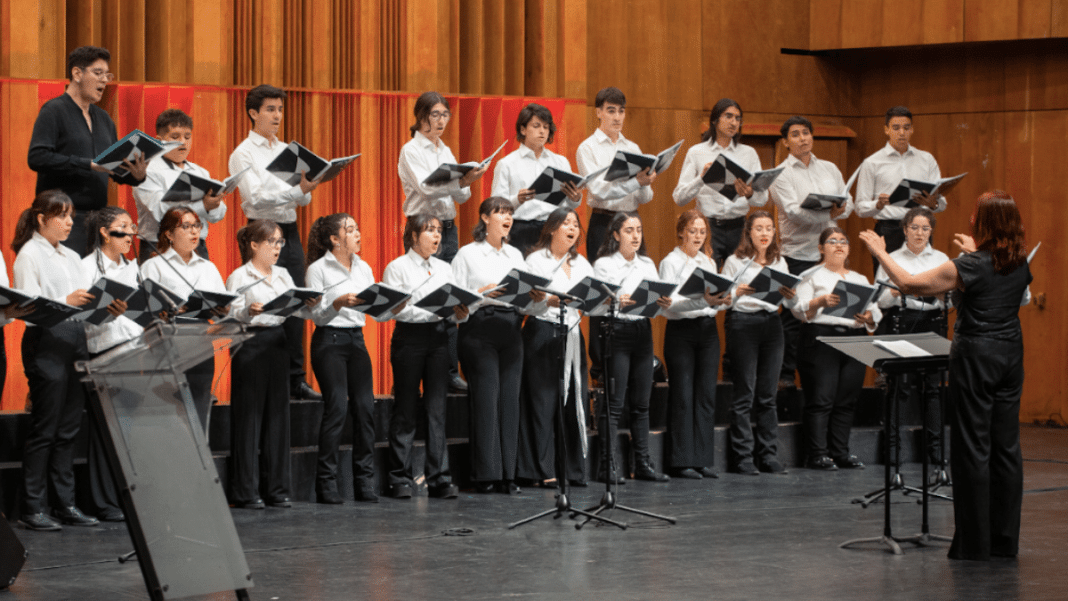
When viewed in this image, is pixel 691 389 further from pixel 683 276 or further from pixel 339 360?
pixel 339 360

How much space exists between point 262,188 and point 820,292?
321 centimetres

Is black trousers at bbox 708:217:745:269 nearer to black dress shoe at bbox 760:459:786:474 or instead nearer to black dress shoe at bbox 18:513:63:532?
black dress shoe at bbox 760:459:786:474

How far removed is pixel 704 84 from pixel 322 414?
4200 mm

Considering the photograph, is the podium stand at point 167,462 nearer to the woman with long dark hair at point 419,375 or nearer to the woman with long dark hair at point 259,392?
the woman with long dark hair at point 259,392

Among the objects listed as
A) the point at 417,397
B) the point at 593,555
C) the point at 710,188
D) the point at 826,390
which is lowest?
the point at 593,555

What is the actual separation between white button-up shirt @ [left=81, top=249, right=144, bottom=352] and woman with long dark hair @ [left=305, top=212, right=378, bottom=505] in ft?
2.77

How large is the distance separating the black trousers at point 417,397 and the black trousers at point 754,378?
182cm

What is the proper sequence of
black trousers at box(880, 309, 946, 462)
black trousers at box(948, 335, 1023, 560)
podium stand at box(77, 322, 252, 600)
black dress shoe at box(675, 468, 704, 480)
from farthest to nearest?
black trousers at box(880, 309, 946, 462)
black dress shoe at box(675, 468, 704, 480)
black trousers at box(948, 335, 1023, 560)
podium stand at box(77, 322, 252, 600)

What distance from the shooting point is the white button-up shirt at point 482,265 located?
6.48 meters

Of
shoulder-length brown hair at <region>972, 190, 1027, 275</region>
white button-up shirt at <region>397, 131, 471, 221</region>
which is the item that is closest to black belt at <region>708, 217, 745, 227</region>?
white button-up shirt at <region>397, 131, 471, 221</region>

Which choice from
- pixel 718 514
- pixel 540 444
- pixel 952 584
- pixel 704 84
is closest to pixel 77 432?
pixel 540 444

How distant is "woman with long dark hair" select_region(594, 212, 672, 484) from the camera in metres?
6.83

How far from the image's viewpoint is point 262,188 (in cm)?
643

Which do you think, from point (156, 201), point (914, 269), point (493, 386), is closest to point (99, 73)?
point (156, 201)
